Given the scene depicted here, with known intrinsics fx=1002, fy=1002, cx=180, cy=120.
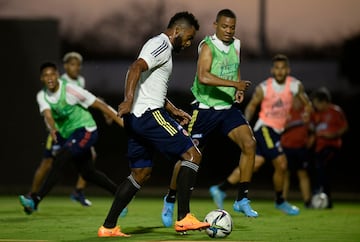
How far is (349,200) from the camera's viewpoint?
1881 cm

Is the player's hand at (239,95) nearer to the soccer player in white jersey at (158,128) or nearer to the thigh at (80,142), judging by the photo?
the soccer player in white jersey at (158,128)

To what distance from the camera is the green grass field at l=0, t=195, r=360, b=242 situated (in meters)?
10.3

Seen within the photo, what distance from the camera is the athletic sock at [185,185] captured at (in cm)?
980

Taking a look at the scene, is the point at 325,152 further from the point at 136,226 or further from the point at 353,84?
the point at 353,84

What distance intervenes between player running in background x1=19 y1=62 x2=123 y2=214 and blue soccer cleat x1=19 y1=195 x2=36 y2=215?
19 mm

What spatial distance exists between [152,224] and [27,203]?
1969 mm

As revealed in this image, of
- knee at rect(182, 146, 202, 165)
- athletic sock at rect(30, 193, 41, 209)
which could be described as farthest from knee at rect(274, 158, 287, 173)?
knee at rect(182, 146, 202, 165)

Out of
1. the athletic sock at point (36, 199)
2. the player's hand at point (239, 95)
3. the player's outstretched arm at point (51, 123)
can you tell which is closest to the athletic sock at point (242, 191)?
the player's hand at point (239, 95)

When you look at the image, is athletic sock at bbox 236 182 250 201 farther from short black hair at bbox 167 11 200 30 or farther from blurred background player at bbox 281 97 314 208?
blurred background player at bbox 281 97 314 208

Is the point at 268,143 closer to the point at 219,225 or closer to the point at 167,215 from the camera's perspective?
the point at 167,215

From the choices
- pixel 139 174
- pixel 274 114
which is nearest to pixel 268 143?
pixel 274 114

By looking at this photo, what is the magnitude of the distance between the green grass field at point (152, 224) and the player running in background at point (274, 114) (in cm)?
61

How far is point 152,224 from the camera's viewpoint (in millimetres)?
11875

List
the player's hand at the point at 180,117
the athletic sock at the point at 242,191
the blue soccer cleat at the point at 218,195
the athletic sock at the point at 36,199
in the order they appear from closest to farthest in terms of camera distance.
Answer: the player's hand at the point at 180,117 < the athletic sock at the point at 242,191 < the athletic sock at the point at 36,199 < the blue soccer cleat at the point at 218,195
